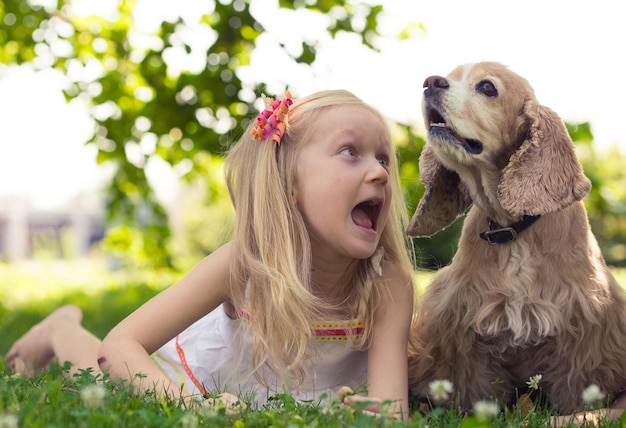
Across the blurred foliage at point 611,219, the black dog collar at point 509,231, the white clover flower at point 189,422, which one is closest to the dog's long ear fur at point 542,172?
the black dog collar at point 509,231

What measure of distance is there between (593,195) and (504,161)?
3.28 m

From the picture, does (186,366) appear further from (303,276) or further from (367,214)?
(367,214)

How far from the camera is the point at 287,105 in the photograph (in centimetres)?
335

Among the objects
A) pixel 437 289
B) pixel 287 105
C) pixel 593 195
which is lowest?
pixel 593 195

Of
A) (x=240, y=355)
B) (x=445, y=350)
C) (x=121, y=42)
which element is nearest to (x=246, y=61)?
(x=121, y=42)

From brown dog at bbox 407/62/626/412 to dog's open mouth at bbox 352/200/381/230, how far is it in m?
0.36

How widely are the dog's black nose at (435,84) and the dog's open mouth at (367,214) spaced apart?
21.0 inches

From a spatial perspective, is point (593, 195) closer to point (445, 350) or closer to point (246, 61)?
point (246, 61)

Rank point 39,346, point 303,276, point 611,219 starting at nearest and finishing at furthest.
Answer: point 303,276 → point 39,346 → point 611,219

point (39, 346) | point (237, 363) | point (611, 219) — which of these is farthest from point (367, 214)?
point (611, 219)

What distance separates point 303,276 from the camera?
3.18 m

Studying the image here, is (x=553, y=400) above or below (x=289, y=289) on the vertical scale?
below

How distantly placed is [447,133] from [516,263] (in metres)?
0.56

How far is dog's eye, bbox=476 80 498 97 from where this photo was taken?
292 cm
